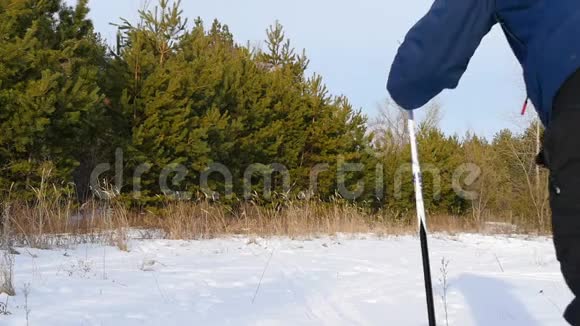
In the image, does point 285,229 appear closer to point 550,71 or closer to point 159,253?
point 159,253

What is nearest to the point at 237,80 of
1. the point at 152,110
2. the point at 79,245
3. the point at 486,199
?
the point at 152,110

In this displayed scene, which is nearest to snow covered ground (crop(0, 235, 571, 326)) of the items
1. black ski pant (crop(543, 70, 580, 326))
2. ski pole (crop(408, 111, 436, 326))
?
ski pole (crop(408, 111, 436, 326))

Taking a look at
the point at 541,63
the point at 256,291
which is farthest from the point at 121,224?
the point at 541,63

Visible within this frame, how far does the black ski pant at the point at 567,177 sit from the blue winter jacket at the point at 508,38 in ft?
0.12

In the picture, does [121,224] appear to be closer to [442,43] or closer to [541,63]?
[442,43]

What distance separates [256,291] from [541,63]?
3470mm

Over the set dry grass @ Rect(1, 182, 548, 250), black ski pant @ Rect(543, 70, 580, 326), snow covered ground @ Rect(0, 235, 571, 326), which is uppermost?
black ski pant @ Rect(543, 70, 580, 326)

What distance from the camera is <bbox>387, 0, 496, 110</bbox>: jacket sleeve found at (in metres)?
1.07

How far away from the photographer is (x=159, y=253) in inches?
249

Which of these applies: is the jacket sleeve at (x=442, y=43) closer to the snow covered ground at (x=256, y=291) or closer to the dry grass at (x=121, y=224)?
the snow covered ground at (x=256, y=291)

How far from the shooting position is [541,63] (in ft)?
3.38

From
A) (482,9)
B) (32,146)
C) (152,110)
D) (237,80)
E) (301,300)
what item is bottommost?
(301,300)

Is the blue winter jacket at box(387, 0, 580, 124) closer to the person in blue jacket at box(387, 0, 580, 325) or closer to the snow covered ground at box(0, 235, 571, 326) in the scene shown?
the person in blue jacket at box(387, 0, 580, 325)

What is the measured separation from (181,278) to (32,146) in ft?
25.6
